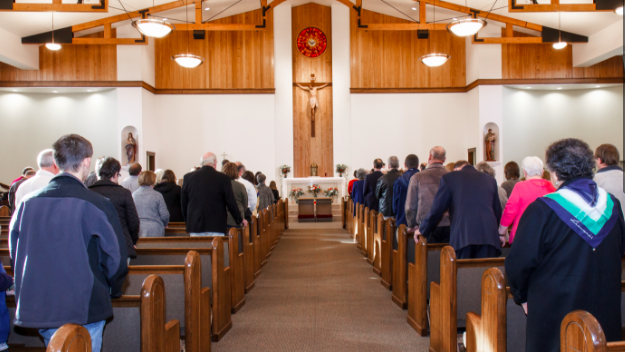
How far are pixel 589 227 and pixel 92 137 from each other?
12.5 m

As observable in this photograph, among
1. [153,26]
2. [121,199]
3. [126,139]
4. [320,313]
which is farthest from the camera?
[126,139]

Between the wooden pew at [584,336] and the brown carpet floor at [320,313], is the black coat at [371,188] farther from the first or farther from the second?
the wooden pew at [584,336]

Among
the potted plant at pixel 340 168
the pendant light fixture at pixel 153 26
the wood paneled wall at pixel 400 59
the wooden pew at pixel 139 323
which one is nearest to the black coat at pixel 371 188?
the wooden pew at pixel 139 323

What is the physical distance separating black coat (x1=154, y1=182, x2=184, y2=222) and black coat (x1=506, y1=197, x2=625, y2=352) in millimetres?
3685

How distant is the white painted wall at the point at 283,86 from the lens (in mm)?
12977

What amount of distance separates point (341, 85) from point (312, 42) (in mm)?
1583

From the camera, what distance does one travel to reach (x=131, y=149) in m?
11.5

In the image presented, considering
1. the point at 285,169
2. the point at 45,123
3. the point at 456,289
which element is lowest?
the point at 456,289

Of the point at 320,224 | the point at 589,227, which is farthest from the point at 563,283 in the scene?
the point at 320,224

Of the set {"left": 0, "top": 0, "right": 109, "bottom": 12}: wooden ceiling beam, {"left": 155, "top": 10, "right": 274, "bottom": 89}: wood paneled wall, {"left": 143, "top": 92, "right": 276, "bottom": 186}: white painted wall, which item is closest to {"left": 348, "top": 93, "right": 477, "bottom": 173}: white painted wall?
{"left": 143, "top": 92, "right": 276, "bottom": 186}: white painted wall

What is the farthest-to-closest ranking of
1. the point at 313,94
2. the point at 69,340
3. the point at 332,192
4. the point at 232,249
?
1. the point at 313,94
2. the point at 332,192
3. the point at 232,249
4. the point at 69,340

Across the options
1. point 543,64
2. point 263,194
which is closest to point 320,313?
point 263,194

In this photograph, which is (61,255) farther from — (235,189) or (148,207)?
(235,189)

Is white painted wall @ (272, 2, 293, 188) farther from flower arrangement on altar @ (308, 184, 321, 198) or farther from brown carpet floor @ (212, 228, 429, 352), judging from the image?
brown carpet floor @ (212, 228, 429, 352)
